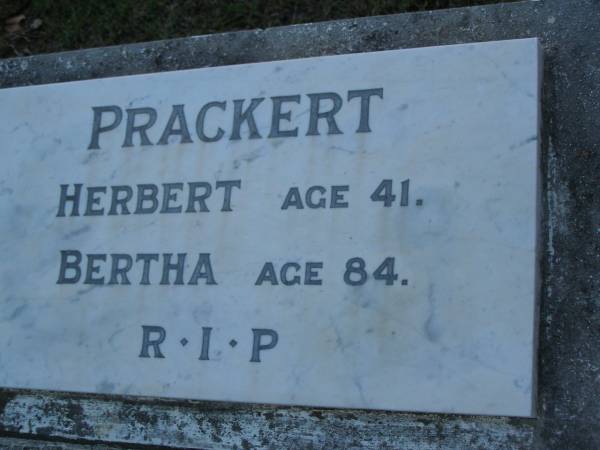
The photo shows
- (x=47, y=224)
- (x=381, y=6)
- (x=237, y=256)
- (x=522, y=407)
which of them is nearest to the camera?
(x=522, y=407)

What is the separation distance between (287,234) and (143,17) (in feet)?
Answer: 6.26

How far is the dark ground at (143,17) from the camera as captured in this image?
3676 mm

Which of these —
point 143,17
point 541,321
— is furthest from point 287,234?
point 143,17

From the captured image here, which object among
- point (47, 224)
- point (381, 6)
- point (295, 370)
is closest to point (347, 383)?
point (295, 370)

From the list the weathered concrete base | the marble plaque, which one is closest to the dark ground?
the weathered concrete base

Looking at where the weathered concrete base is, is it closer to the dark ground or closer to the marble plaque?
the marble plaque

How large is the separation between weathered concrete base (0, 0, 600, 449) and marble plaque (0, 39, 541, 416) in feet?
0.37

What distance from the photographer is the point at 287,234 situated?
2.44 m

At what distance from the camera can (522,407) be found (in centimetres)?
213

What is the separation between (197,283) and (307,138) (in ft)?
1.70

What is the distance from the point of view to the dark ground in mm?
3676

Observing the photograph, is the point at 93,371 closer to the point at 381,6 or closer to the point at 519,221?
the point at 519,221

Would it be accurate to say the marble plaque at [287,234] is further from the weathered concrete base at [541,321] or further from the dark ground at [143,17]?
the dark ground at [143,17]

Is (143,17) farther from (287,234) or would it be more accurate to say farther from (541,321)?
(541,321)
